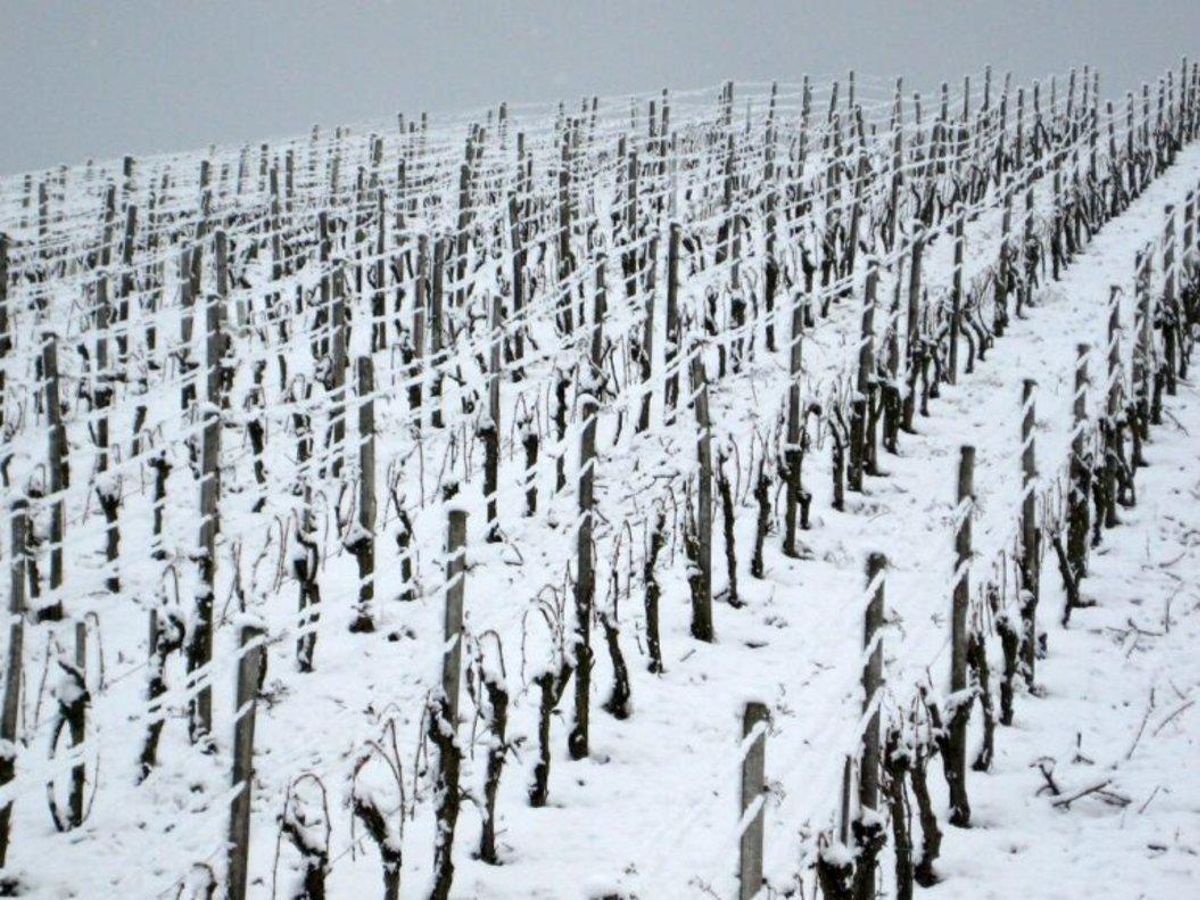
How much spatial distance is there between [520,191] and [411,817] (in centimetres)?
1112

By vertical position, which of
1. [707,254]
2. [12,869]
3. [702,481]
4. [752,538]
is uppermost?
[707,254]

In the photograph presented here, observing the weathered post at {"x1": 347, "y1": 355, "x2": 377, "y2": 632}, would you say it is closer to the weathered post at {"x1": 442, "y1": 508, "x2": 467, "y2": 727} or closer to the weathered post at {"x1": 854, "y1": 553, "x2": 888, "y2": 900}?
the weathered post at {"x1": 442, "y1": 508, "x2": 467, "y2": 727}

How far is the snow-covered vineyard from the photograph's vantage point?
4.36 metres

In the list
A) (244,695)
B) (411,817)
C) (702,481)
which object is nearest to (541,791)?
(411,817)

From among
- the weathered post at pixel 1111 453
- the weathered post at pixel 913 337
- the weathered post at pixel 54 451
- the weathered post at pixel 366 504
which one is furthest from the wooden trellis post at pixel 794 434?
the weathered post at pixel 54 451

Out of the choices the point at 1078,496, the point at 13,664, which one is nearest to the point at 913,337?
the point at 1078,496

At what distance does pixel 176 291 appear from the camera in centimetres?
1395

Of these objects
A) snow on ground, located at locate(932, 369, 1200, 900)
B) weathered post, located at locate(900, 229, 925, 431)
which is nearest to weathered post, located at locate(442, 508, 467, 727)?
snow on ground, located at locate(932, 369, 1200, 900)

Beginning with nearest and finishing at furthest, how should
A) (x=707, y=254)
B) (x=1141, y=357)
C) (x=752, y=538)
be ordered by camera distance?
(x=752, y=538) < (x=1141, y=357) < (x=707, y=254)

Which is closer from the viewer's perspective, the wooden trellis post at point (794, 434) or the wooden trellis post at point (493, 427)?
the wooden trellis post at point (794, 434)

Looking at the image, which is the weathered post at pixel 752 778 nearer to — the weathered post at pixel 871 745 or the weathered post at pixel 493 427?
the weathered post at pixel 871 745

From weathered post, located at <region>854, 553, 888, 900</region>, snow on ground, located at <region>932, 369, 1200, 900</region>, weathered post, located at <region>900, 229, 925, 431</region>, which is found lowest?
snow on ground, located at <region>932, 369, 1200, 900</region>

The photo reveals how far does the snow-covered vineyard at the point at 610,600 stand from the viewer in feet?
14.3

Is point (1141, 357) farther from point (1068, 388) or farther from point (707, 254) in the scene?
point (707, 254)
